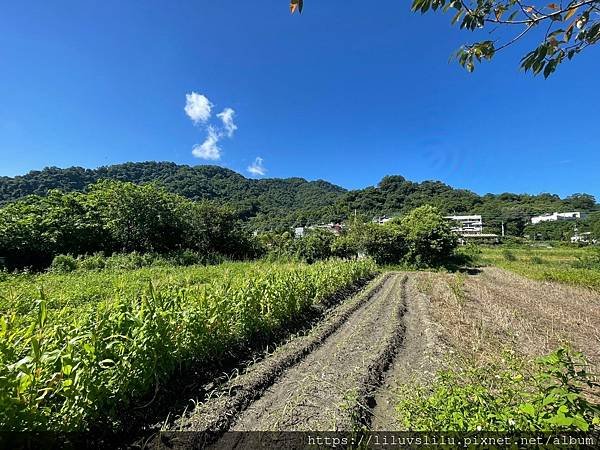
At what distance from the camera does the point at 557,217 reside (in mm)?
68875

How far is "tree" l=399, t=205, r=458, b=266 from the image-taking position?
26672 mm

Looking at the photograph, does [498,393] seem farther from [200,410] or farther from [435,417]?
[200,410]

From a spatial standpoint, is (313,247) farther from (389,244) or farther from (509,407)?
(509,407)

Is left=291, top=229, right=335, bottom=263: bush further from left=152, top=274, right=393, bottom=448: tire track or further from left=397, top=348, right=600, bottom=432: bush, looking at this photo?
left=397, top=348, right=600, bottom=432: bush

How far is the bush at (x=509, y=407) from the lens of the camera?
65.4 inches

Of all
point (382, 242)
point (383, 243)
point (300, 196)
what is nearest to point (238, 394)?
point (382, 242)

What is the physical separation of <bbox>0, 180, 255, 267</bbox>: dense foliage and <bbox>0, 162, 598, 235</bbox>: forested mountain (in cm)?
2135

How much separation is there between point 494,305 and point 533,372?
591 cm

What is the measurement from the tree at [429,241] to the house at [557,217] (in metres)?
59.2

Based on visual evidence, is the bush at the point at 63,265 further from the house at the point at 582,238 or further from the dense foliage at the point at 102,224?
the house at the point at 582,238

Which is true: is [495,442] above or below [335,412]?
above

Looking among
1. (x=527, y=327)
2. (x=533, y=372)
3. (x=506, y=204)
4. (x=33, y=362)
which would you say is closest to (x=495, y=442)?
(x=533, y=372)

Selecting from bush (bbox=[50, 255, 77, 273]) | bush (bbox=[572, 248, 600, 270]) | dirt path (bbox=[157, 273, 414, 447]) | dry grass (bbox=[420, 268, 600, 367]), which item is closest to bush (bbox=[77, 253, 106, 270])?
bush (bbox=[50, 255, 77, 273])

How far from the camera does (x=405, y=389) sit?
3.33m
